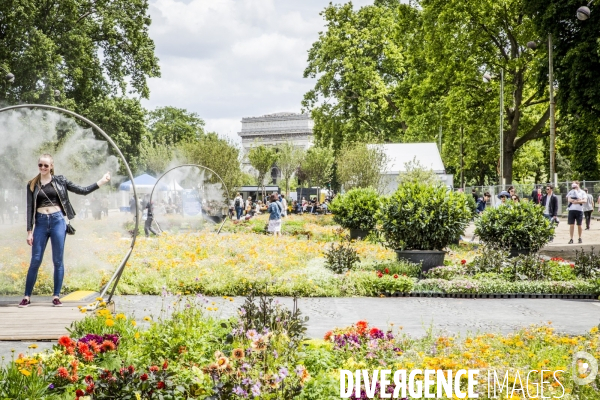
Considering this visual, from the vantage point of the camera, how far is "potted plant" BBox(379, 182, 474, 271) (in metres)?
13.7

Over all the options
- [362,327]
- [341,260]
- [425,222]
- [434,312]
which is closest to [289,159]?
[425,222]

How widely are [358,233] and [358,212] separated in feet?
2.47

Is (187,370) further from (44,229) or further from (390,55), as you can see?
(390,55)

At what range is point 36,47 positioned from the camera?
33.1 metres

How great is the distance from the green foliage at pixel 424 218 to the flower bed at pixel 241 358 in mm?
6633

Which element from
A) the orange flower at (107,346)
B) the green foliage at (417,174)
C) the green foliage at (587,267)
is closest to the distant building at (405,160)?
the green foliage at (417,174)

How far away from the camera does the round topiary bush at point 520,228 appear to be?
48.5ft

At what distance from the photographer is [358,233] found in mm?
23031

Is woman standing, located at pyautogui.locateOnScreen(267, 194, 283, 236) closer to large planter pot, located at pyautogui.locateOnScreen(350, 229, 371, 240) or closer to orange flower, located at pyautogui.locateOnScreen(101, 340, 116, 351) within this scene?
large planter pot, located at pyautogui.locateOnScreen(350, 229, 371, 240)

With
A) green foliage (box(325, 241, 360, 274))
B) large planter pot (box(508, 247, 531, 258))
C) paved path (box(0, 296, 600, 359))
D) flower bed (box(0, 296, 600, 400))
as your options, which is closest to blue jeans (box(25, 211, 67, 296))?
paved path (box(0, 296, 600, 359))

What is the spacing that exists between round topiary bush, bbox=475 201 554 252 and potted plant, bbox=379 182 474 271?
1.24m

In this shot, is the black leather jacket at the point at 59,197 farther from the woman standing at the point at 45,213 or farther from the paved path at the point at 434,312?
the paved path at the point at 434,312

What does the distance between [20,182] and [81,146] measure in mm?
1792

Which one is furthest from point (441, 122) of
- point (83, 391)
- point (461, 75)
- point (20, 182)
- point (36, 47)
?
point (83, 391)
